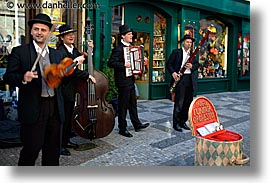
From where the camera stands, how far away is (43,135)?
2.52 m

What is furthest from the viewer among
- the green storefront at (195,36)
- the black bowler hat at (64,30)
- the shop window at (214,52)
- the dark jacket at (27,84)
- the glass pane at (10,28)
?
the shop window at (214,52)

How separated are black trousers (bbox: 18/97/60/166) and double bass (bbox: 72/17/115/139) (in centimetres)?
74

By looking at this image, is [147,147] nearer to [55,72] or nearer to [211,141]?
[211,141]

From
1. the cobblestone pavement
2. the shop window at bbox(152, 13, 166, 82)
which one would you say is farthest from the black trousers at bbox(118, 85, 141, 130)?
→ the shop window at bbox(152, 13, 166, 82)

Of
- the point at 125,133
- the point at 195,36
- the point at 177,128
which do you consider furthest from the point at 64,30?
the point at 195,36

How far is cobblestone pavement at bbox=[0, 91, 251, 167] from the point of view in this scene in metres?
3.22

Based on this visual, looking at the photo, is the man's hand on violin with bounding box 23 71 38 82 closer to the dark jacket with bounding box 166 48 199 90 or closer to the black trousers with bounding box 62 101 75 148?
the black trousers with bounding box 62 101 75 148

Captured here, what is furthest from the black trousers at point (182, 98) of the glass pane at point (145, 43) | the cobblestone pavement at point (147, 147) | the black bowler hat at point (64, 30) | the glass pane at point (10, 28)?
the glass pane at point (10, 28)

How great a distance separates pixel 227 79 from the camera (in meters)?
7.59

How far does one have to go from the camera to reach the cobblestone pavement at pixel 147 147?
3221 mm

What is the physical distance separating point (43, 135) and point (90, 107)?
891 millimetres

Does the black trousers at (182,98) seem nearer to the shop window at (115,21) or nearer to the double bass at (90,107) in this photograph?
the double bass at (90,107)

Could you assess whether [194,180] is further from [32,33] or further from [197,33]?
[197,33]

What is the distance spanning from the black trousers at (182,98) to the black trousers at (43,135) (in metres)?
2.20
